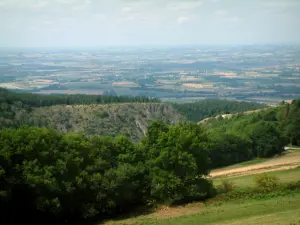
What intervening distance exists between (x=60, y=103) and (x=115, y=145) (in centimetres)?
10309

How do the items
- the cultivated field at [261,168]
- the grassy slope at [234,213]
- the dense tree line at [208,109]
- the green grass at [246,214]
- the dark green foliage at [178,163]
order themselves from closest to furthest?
1. the green grass at [246,214]
2. the grassy slope at [234,213]
3. the dark green foliage at [178,163]
4. the cultivated field at [261,168]
5. the dense tree line at [208,109]

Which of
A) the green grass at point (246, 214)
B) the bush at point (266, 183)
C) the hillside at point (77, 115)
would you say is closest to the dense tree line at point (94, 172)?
the green grass at point (246, 214)

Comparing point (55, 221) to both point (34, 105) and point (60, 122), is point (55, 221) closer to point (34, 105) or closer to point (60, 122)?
point (60, 122)

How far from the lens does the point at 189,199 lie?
34.8m

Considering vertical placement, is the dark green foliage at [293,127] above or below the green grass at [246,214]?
below

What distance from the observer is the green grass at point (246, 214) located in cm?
2442

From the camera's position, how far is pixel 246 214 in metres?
27.1

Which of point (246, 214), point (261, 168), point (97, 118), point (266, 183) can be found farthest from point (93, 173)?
point (97, 118)

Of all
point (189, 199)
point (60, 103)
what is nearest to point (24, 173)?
point (189, 199)

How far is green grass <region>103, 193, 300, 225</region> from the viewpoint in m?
24.4

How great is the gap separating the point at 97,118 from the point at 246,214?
3636 inches

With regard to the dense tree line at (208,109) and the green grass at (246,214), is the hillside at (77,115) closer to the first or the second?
the dense tree line at (208,109)

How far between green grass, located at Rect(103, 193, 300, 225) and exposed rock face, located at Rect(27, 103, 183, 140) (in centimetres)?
7536

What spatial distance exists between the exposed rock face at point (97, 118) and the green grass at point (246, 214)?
75.4 m
